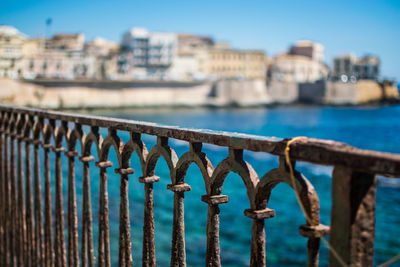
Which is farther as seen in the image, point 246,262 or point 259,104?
point 259,104

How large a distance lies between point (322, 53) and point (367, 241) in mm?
129191

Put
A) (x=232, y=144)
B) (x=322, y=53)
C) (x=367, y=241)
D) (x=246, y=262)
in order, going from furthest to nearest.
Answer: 1. (x=322, y=53)
2. (x=246, y=262)
3. (x=232, y=144)
4. (x=367, y=241)

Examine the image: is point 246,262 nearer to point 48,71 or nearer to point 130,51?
point 48,71

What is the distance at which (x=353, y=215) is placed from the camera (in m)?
1.21

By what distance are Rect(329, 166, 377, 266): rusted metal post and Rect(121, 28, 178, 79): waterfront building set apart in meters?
84.7

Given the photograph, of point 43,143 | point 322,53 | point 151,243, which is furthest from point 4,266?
point 322,53

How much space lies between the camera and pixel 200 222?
11.7 m

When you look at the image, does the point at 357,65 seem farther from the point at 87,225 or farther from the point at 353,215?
the point at 353,215

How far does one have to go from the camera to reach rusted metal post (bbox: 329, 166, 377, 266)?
47.2 inches

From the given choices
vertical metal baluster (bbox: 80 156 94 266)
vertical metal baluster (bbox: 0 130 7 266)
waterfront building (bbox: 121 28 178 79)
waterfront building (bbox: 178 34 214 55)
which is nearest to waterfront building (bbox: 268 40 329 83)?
waterfront building (bbox: 178 34 214 55)

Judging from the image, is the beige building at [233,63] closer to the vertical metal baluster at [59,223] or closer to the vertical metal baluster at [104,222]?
the vertical metal baluster at [59,223]

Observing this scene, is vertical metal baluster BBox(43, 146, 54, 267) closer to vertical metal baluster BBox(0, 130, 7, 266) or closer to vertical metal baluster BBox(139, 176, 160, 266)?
vertical metal baluster BBox(0, 130, 7, 266)

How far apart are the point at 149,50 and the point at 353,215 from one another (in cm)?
8713

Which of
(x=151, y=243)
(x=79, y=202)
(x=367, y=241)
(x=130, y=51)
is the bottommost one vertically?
(x=79, y=202)
